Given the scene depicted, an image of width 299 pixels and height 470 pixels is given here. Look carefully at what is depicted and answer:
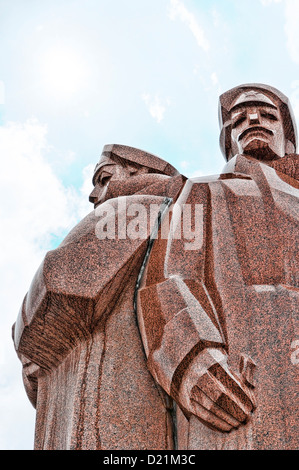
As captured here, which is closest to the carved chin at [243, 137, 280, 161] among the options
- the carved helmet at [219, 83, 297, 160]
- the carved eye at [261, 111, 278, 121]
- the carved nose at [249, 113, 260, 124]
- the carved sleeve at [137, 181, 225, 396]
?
the carved nose at [249, 113, 260, 124]

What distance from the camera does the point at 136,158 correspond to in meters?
8.79

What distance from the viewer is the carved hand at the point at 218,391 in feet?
Answer: 16.0

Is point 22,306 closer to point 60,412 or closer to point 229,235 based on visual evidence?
point 60,412

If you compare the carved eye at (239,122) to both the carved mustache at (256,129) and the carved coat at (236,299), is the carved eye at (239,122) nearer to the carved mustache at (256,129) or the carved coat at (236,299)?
the carved mustache at (256,129)

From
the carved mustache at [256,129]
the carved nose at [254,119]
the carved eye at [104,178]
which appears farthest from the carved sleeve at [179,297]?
the carved eye at [104,178]

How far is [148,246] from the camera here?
21.8 ft

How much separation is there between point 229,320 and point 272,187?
1.80 metres

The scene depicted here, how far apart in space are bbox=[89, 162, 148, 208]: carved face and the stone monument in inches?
47.2

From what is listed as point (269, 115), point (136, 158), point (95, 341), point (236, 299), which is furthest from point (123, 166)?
point (236, 299)

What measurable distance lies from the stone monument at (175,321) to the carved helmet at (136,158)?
1240 millimetres

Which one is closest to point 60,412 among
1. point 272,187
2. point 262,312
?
point 262,312

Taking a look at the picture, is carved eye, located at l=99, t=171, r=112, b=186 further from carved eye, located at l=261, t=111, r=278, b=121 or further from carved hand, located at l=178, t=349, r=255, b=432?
carved hand, located at l=178, t=349, r=255, b=432

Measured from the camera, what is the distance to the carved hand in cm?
488

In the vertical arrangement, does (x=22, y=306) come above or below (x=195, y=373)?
above
